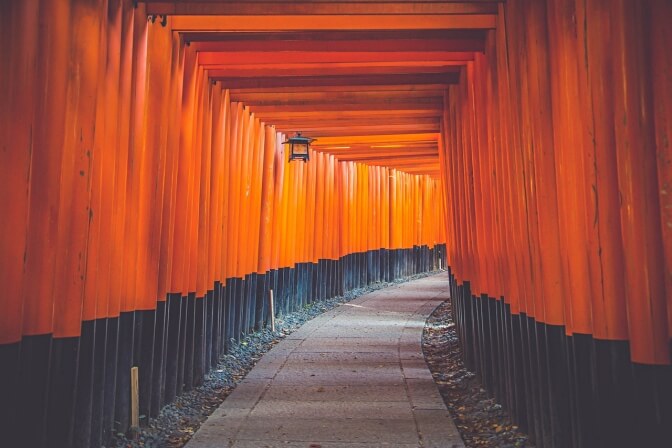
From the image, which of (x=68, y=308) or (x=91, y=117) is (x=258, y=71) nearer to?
(x=91, y=117)

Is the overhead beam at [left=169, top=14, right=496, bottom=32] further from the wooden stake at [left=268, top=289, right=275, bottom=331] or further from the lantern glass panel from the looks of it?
the wooden stake at [left=268, top=289, right=275, bottom=331]

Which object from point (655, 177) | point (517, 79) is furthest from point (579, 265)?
point (517, 79)

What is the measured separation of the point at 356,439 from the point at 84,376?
2244mm

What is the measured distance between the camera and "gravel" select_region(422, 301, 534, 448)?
5125 mm

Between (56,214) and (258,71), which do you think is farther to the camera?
(258,71)

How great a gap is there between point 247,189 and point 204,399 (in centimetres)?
394

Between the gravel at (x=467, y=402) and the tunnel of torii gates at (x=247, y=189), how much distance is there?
22 centimetres

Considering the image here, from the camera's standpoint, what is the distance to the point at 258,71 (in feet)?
25.0

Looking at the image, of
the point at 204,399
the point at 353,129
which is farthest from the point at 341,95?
the point at 204,399

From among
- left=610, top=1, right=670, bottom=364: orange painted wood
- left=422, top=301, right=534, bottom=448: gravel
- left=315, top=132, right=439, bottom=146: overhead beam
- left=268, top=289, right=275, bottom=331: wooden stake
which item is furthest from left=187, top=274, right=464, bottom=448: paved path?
left=315, top=132, right=439, bottom=146: overhead beam

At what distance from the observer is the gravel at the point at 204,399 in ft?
16.9

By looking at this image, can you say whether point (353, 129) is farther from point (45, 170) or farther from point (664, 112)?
point (664, 112)

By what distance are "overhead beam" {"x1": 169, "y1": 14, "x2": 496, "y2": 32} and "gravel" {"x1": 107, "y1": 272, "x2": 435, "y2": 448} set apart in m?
3.84

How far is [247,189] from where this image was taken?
31.7 ft
